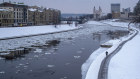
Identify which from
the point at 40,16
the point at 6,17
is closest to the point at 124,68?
the point at 6,17

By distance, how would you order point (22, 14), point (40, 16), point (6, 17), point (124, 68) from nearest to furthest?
1. point (124, 68)
2. point (6, 17)
3. point (22, 14)
4. point (40, 16)

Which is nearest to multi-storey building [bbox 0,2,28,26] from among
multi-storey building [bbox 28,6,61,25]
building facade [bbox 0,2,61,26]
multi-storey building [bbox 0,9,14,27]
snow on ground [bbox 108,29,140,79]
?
building facade [bbox 0,2,61,26]

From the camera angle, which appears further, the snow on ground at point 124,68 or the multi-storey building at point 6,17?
the multi-storey building at point 6,17

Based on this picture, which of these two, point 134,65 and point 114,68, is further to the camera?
point 134,65

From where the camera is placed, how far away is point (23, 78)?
1127cm

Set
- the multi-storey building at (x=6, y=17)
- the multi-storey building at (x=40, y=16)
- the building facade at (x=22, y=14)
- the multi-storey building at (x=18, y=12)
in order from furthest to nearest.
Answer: the multi-storey building at (x=40, y=16) → the multi-storey building at (x=18, y=12) → the building facade at (x=22, y=14) → the multi-storey building at (x=6, y=17)

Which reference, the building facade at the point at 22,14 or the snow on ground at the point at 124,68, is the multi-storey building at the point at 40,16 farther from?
the snow on ground at the point at 124,68

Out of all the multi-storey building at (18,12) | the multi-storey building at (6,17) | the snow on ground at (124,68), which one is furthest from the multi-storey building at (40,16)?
the snow on ground at (124,68)

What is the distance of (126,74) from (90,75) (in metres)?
1.95

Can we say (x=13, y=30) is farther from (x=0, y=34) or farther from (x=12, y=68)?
(x=12, y=68)

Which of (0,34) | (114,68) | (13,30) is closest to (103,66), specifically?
(114,68)

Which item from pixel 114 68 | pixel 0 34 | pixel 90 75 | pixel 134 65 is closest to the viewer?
pixel 90 75

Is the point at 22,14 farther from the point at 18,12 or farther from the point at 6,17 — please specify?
the point at 6,17

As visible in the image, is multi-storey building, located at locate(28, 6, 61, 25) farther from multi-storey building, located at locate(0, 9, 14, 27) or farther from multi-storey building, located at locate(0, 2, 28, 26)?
multi-storey building, located at locate(0, 9, 14, 27)
